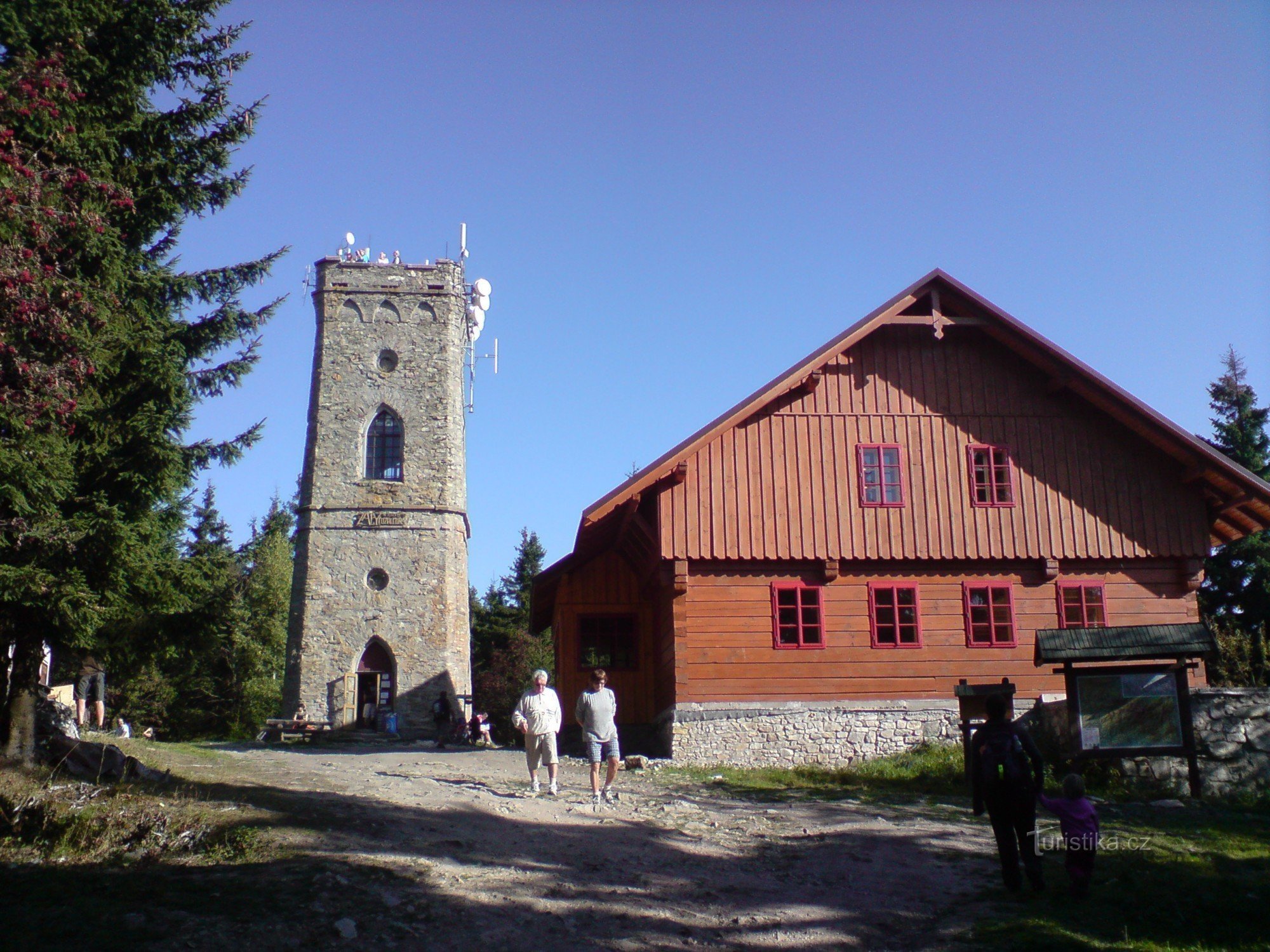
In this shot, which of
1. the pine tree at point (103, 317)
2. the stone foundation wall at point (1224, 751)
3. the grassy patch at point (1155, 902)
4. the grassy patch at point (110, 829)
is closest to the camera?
the grassy patch at point (1155, 902)

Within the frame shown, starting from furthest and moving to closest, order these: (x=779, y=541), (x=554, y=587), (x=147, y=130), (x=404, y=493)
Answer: (x=404, y=493), (x=554, y=587), (x=779, y=541), (x=147, y=130)

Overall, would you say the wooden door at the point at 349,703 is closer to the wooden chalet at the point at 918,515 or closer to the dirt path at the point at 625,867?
the wooden chalet at the point at 918,515

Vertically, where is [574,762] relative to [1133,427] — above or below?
below

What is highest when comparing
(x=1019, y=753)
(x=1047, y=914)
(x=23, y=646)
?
(x=23, y=646)

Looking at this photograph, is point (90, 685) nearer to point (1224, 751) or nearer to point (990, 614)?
point (990, 614)

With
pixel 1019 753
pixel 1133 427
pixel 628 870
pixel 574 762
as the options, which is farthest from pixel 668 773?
pixel 1133 427

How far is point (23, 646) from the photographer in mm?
11812

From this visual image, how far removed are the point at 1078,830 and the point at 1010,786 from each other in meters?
0.66

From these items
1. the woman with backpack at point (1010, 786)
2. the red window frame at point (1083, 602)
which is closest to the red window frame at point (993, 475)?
the red window frame at point (1083, 602)

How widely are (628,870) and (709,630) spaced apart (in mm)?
9867

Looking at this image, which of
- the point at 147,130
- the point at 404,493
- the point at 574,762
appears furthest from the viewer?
the point at 404,493

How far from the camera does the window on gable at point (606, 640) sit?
74.2 ft

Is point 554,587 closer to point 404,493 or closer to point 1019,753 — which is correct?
point 404,493

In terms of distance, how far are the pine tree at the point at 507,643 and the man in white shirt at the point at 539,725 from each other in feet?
88.8
